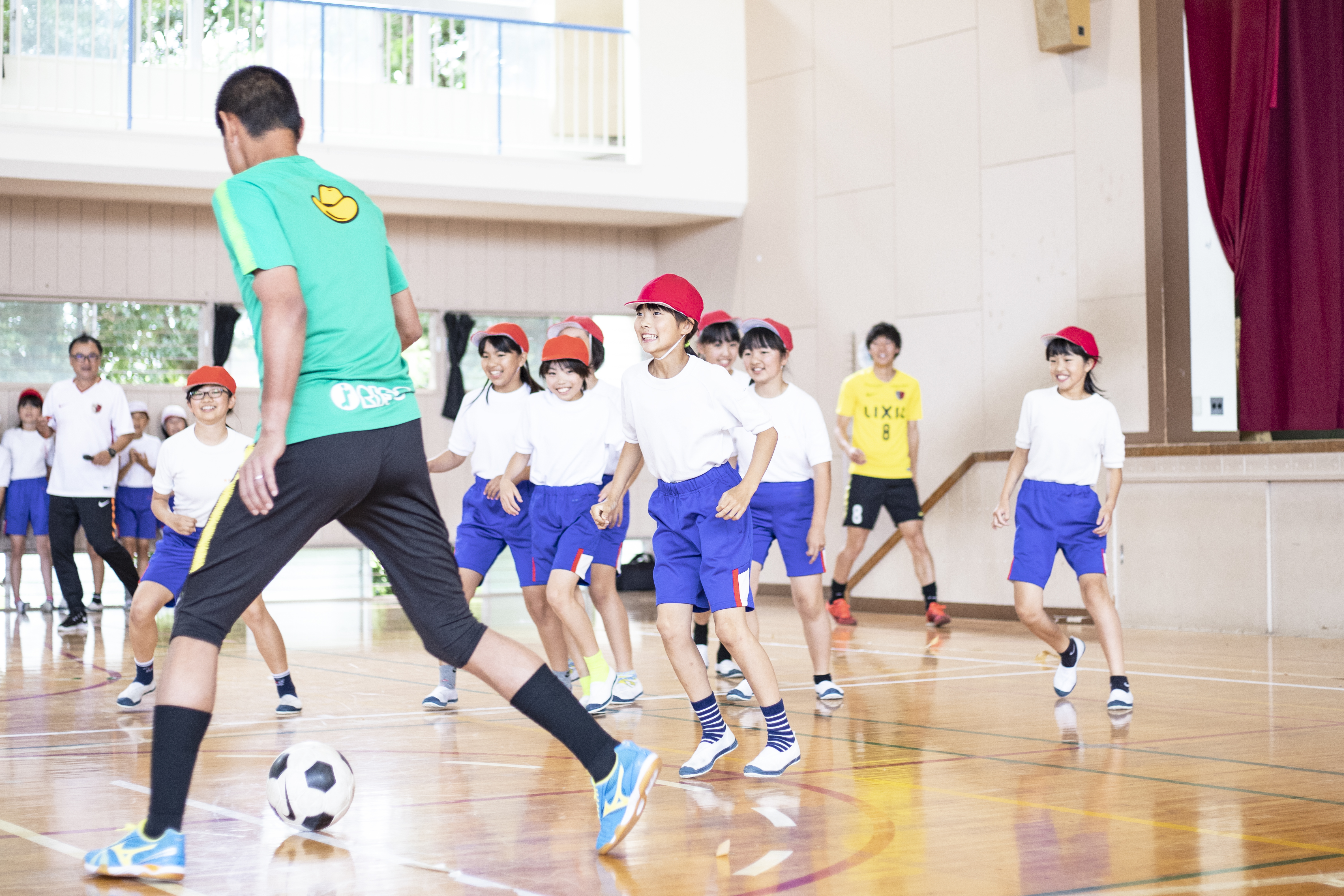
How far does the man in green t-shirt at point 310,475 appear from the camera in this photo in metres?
3.25

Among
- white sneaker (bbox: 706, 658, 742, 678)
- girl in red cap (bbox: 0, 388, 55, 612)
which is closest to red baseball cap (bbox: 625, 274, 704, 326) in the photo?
white sneaker (bbox: 706, 658, 742, 678)

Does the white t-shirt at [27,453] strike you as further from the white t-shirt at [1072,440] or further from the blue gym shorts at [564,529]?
the white t-shirt at [1072,440]

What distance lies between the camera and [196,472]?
6.11 m

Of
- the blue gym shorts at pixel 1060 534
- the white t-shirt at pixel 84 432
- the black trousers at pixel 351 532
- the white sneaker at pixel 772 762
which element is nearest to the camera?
Result: the black trousers at pixel 351 532

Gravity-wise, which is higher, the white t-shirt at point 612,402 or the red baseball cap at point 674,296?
the red baseball cap at point 674,296

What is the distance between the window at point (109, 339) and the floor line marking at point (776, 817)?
11.2m

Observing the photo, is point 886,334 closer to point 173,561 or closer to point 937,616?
point 937,616

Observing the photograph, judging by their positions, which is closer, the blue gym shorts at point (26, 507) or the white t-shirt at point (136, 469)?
the blue gym shorts at point (26, 507)

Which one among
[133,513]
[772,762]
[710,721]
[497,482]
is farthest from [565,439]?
[133,513]

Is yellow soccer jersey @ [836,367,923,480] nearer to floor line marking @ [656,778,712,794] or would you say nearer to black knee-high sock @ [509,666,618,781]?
floor line marking @ [656,778,712,794]

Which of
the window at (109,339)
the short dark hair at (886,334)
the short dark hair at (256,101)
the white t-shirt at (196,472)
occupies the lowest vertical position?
the white t-shirt at (196,472)

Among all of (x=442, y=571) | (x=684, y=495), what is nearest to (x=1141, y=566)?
(x=684, y=495)

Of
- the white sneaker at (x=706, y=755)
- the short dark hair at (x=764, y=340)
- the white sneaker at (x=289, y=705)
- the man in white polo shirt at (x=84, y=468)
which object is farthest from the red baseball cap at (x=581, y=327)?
the man in white polo shirt at (x=84, y=468)

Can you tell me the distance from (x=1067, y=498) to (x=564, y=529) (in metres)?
2.25
